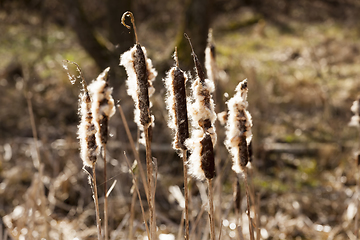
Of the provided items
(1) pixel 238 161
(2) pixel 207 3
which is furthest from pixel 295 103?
(1) pixel 238 161

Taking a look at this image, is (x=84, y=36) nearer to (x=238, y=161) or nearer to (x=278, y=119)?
(x=278, y=119)

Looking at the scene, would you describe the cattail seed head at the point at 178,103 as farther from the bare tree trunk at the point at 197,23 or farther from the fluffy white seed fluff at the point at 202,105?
the bare tree trunk at the point at 197,23

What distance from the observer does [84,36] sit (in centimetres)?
335

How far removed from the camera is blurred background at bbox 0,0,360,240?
2012mm

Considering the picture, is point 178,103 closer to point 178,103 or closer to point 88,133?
point 178,103

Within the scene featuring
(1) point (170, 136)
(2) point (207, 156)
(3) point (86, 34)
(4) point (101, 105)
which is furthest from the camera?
(3) point (86, 34)

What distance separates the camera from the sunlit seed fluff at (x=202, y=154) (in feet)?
2.06

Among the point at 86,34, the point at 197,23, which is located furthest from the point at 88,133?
the point at 86,34

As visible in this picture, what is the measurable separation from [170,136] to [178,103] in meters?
2.34

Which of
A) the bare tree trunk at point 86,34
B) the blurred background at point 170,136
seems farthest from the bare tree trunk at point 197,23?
the bare tree trunk at point 86,34

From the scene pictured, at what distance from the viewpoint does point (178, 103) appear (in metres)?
0.65

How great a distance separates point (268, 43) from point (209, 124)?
18.5 feet

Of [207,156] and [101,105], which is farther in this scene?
[101,105]

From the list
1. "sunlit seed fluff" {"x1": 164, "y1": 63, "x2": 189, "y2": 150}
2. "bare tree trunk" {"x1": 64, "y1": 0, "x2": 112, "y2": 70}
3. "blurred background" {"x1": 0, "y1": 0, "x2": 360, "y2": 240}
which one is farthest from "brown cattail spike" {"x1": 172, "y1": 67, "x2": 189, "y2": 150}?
"bare tree trunk" {"x1": 64, "y1": 0, "x2": 112, "y2": 70}
